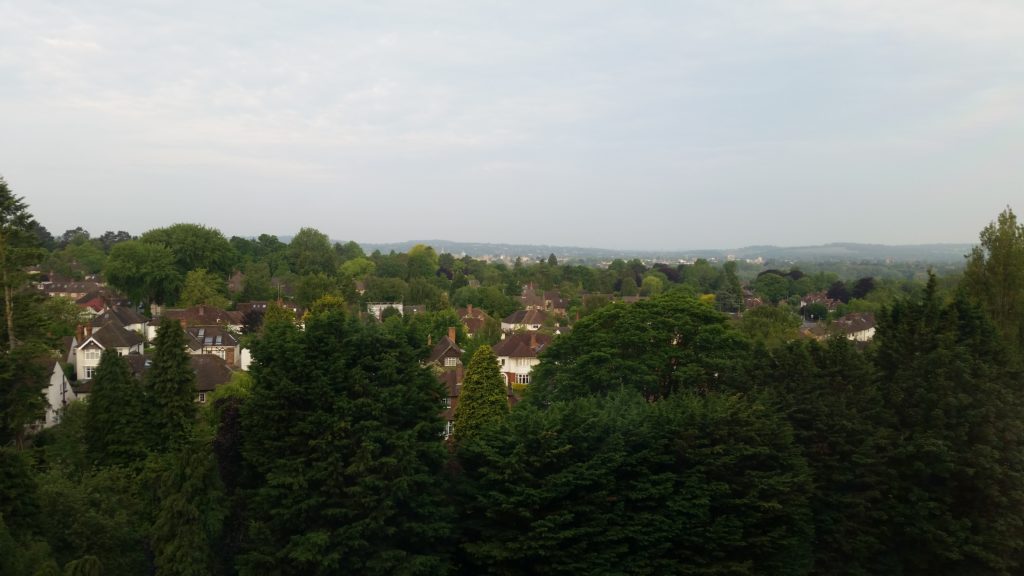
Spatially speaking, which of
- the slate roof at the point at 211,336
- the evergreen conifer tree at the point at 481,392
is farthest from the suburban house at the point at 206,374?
the evergreen conifer tree at the point at 481,392

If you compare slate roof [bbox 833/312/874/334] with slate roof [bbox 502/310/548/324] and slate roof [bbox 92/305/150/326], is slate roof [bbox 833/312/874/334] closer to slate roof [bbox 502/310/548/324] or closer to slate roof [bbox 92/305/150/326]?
slate roof [bbox 502/310/548/324]

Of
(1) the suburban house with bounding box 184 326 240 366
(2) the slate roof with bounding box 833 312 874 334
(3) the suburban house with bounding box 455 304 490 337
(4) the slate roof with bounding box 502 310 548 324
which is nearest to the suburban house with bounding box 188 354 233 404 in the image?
(1) the suburban house with bounding box 184 326 240 366

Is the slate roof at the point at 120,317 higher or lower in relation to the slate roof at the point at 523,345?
higher

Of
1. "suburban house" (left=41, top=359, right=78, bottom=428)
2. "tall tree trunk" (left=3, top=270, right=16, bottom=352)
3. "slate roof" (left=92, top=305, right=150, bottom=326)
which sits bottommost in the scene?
"suburban house" (left=41, top=359, right=78, bottom=428)

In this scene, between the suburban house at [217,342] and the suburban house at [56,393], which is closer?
the suburban house at [56,393]

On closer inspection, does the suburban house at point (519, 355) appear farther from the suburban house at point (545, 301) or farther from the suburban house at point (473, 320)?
the suburban house at point (545, 301)
